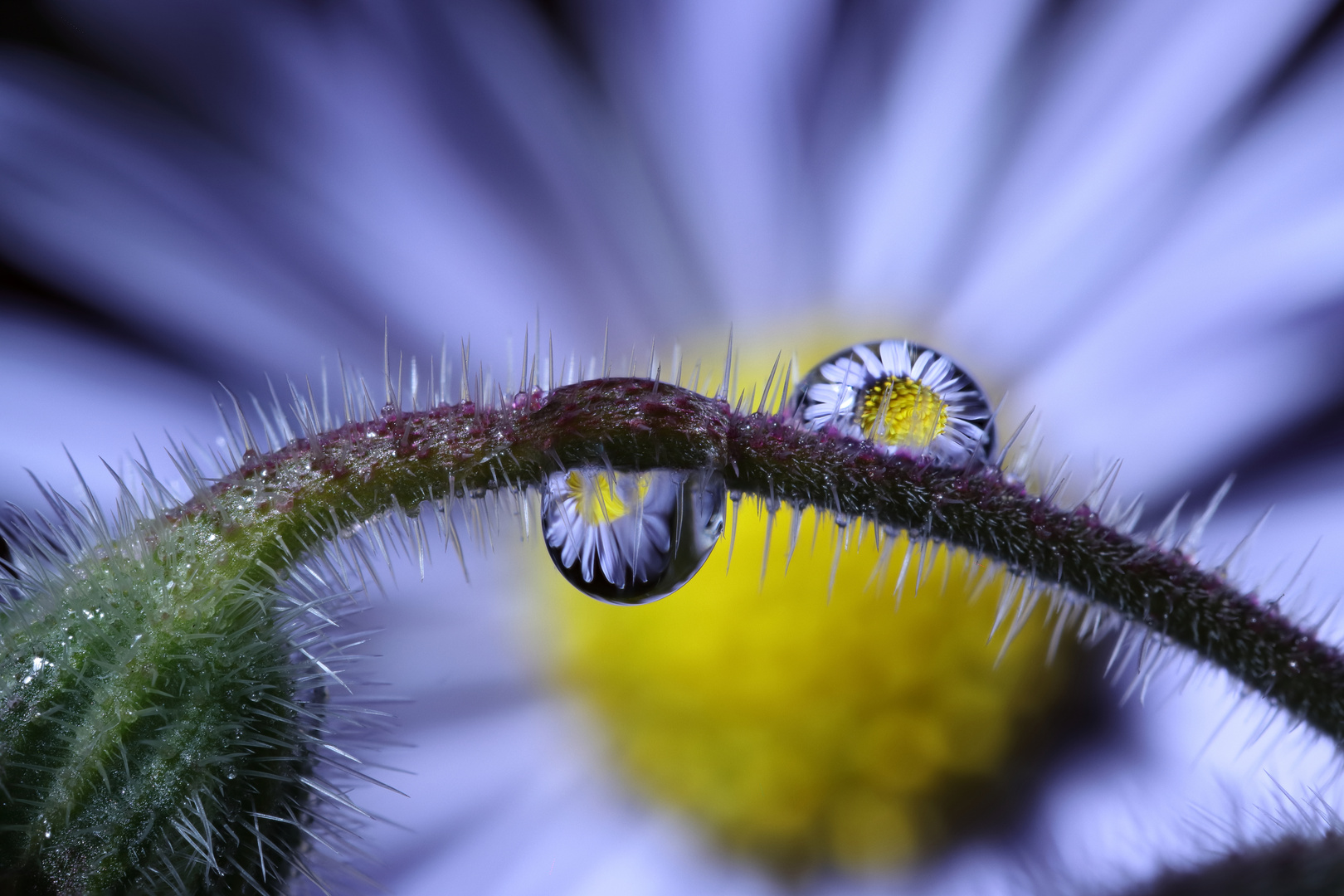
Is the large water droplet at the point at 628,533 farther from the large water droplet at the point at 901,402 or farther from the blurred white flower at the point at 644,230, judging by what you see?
the blurred white flower at the point at 644,230

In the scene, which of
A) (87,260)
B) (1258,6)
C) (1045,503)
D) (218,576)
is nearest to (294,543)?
(218,576)

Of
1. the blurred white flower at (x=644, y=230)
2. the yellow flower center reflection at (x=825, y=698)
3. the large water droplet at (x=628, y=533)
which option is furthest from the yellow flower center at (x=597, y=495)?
the blurred white flower at (x=644, y=230)

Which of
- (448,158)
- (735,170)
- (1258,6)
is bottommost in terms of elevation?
(448,158)

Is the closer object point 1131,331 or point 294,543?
point 294,543

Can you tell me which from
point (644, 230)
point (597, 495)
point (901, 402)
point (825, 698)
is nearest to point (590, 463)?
point (597, 495)

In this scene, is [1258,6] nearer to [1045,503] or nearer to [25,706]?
[1045,503]

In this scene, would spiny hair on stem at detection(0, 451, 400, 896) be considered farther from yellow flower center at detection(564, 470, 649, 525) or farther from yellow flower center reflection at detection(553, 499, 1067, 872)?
yellow flower center reflection at detection(553, 499, 1067, 872)

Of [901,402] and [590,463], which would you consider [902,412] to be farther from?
[590,463]
